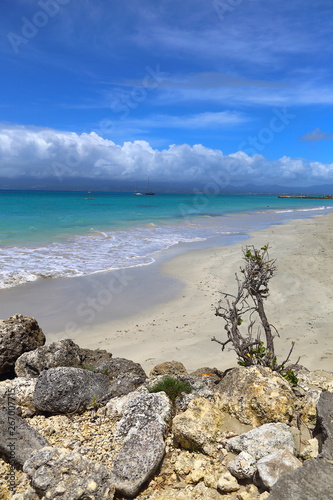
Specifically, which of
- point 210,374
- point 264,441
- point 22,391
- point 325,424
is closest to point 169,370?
point 210,374

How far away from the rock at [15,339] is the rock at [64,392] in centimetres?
141

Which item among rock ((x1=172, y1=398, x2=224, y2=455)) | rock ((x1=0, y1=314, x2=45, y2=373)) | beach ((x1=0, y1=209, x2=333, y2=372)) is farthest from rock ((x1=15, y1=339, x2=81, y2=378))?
rock ((x1=172, y1=398, x2=224, y2=455))

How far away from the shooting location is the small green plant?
4973mm

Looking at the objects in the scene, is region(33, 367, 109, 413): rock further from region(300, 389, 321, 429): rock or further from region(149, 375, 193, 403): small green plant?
region(300, 389, 321, 429): rock

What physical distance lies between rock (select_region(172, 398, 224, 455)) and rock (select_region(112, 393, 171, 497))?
Answer: 0.22 meters

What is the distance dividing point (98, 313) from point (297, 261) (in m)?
10.2

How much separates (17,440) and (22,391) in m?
1.15

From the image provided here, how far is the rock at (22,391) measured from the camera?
519 centimetres

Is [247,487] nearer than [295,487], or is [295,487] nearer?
[295,487]

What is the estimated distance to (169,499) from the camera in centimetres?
354

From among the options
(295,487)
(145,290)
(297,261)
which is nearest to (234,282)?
(145,290)

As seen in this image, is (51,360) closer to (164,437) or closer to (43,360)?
(43,360)

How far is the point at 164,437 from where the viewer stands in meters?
4.32

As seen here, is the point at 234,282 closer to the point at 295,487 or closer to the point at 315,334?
the point at 315,334
